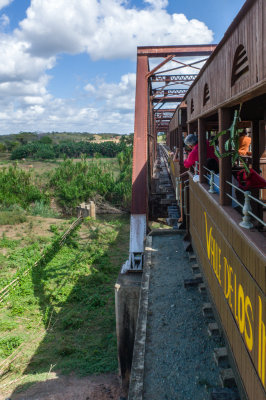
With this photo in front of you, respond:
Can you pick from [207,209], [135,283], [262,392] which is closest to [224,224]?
[207,209]

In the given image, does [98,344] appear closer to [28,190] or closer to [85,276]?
[85,276]

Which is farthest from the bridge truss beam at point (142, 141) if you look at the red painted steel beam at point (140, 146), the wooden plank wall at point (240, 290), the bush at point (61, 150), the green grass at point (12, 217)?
the bush at point (61, 150)

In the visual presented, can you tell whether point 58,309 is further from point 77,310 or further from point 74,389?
point 74,389

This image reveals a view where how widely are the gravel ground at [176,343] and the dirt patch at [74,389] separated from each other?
2.91 meters

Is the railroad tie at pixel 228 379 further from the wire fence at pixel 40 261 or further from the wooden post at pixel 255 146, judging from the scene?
the wire fence at pixel 40 261

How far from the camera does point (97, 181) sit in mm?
28234

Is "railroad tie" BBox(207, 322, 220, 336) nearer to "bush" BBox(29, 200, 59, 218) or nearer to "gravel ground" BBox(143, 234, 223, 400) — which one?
"gravel ground" BBox(143, 234, 223, 400)

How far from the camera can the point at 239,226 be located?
3.12 metres

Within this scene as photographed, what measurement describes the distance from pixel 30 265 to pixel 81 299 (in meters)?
3.40

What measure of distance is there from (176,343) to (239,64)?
11.5 ft

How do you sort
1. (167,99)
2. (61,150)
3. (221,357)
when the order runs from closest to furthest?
1. (221,357)
2. (167,99)
3. (61,150)

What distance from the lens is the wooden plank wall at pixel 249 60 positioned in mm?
2289

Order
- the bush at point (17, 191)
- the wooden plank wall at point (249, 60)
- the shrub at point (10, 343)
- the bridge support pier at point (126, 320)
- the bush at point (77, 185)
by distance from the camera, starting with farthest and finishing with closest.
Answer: the bush at point (77, 185), the bush at point (17, 191), the shrub at point (10, 343), the bridge support pier at point (126, 320), the wooden plank wall at point (249, 60)

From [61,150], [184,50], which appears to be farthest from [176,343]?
[61,150]
